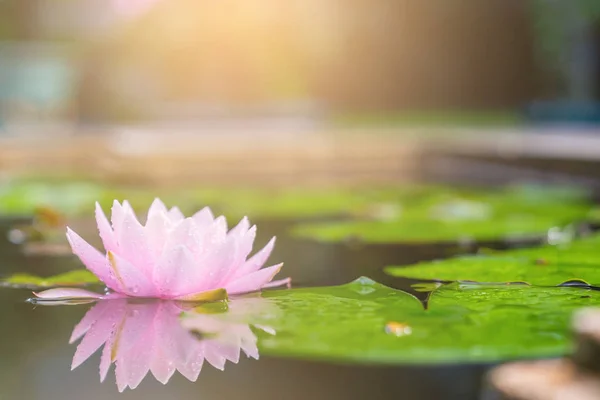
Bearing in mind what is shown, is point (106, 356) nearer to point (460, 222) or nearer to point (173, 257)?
point (173, 257)

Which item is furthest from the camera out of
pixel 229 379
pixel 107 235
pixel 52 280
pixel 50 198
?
pixel 50 198

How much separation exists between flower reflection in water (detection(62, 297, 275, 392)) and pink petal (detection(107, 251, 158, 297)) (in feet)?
0.06

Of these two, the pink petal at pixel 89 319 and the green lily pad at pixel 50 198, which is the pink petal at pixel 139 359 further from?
the green lily pad at pixel 50 198

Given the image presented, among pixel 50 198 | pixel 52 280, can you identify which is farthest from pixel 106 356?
pixel 50 198

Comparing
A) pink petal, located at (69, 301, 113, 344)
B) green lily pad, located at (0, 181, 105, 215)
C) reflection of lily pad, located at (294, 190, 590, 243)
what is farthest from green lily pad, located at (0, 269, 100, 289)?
green lily pad, located at (0, 181, 105, 215)

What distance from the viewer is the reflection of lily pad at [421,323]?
2.60 feet

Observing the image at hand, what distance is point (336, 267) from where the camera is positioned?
4.77ft

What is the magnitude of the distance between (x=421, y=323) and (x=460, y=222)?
1.18 meters

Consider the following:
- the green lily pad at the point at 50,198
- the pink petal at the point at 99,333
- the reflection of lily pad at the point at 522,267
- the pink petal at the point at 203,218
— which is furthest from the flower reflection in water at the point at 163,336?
the green lily pad at the point at 50,198

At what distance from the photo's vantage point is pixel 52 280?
1.25m

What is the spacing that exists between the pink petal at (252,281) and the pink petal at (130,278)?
0.32 feet

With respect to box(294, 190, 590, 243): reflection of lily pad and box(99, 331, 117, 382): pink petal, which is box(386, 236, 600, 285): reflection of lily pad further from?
box(99, 331, 117, 382): pink petal

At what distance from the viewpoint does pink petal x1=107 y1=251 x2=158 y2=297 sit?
3.12 feet

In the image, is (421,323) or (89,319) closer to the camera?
(421,323)
